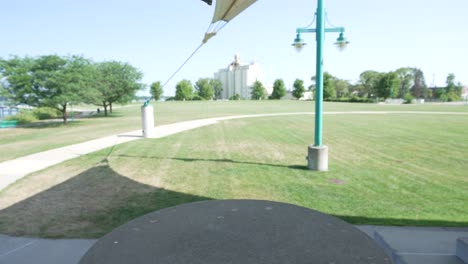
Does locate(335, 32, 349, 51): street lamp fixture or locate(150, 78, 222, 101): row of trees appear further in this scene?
locate(150, 78, 222, 101): row of trees

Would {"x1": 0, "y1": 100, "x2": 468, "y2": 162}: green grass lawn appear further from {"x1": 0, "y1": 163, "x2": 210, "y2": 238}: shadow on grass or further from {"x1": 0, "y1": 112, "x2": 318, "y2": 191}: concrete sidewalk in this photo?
{"x1": 0, "y1": 163, "x2": 210, "y2": 238}: shadow on grass

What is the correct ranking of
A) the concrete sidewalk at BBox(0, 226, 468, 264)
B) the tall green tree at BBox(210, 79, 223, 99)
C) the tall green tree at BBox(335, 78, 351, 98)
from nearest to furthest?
the concrete sidewalk at BBox(0, 226, 468, 264)
the tall green tree at BBox(335, 78, 351, 98)
the tall green tree at BBox(210, 79, 223, 99)

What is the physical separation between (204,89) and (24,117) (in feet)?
335

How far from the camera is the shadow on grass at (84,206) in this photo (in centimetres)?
433

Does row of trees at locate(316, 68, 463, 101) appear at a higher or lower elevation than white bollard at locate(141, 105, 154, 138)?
higher

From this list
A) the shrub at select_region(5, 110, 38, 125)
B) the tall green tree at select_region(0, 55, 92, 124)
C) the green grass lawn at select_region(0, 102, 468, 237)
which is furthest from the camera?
the shrub at select_region(5, 110, 38, 125)

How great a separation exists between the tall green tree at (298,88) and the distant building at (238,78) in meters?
29.8

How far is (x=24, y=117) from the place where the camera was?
25109 mm

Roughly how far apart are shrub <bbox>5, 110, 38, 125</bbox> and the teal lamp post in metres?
25.2

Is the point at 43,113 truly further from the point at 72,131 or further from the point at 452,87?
the point at 452,87

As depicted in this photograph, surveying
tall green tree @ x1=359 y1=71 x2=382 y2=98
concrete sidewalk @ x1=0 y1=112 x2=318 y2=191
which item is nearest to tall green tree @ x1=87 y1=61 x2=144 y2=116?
concrete sidewalk @ x1=0 y1=112 x2=318 y2=191

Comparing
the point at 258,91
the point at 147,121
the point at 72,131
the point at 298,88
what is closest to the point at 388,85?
the point at 298,88

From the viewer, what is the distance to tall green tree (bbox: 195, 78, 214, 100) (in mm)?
125000

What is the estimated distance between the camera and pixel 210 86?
127m
